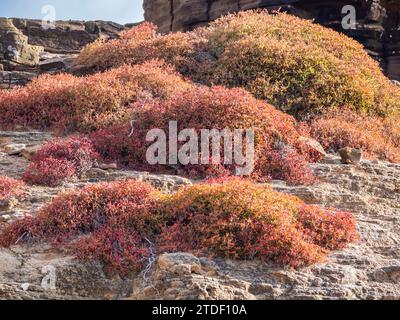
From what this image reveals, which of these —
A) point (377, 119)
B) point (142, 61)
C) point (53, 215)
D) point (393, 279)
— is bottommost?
point (393, 279)

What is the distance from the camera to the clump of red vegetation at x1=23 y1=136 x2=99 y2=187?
39.4 feet

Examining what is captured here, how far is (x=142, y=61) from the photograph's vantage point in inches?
821

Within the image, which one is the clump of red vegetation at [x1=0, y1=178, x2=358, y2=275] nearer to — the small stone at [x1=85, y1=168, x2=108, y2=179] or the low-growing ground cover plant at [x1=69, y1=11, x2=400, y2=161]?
the small stone at [x1=85, y1=168, x2=108, y2=179]

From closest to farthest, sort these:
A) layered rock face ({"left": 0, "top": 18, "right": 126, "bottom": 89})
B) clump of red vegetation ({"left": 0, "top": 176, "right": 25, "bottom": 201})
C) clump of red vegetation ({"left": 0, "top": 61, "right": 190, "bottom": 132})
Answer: clump of red vegetation ({"left": 0, "top": 176, "right": 25, "bottom": 201}) < clump of red vegetation ({"left": 0, "top": 61, "right": 190, "bottom": 132}) < layered rock face ({"left": 0, "top": 18, "right": 126, "bottom": 89})

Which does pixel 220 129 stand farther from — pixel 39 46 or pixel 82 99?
pixel 39 46

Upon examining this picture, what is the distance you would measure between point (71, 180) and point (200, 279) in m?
5.16

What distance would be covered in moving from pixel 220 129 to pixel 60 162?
3883 millimetres

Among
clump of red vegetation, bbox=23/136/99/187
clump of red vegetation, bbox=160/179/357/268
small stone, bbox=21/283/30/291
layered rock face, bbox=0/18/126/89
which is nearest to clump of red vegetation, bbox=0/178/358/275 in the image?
clump of red vegetation, bbox=160/179/357/268

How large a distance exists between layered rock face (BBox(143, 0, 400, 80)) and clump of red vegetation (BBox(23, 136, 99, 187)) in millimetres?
18950

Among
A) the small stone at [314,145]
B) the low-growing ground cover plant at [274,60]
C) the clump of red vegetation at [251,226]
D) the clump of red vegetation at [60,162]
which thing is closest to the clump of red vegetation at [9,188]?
the clump of red vegetation at [60,162]

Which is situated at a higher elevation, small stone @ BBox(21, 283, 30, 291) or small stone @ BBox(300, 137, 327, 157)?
small stone @ BBox(300, 137, 327, 157)

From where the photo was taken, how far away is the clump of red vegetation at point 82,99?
15.9 m

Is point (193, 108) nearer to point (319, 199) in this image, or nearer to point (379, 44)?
point (319, 199)

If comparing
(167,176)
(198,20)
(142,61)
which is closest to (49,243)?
(167,176)
